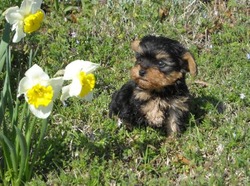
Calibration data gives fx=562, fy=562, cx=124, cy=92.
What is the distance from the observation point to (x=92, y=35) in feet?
22.2

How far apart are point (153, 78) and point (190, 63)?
1.25ft

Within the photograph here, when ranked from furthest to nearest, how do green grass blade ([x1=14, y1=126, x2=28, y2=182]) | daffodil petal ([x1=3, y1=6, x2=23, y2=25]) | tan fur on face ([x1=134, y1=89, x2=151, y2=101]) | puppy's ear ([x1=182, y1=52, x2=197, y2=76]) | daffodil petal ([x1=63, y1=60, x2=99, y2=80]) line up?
tan fur on face ([x1=134, y1=89, x2=151, y2=101]) < puppy's ear ([x1=182, y1=52, x2=197, y2=76]) < green grass blade ([x1=14, y1=126, x2=28, y2=182]) < daffodil petal ([x1=63, y1=60, x2=99, y2=80]) < daffodil petal ([x1=3, y1=6, x2=23, y2=25])

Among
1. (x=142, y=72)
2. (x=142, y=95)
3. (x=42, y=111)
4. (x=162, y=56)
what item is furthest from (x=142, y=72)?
(x=42, y=111)

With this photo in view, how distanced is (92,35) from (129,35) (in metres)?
0.45

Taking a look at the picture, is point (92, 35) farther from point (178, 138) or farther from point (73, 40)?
point (178, 138)

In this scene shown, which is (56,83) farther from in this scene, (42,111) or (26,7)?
(26,7)

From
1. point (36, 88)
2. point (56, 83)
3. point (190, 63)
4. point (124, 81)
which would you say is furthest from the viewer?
point (124, 81)

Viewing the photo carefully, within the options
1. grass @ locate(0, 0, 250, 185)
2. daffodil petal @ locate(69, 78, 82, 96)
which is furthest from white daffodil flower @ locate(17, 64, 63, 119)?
grass @ locate(0, 0, 250, 185)

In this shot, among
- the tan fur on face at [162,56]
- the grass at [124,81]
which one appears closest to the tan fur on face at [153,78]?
the tan fur on face at [162,56]

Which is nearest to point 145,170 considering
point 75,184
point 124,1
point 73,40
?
point 75,184

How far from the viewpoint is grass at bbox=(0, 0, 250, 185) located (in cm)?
471

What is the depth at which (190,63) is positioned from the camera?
4.88m

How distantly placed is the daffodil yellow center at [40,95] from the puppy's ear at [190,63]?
159 cm

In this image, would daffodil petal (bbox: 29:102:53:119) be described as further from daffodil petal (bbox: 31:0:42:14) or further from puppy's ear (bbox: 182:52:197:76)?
puppy's ear (bbox: 182:52:197:76)
